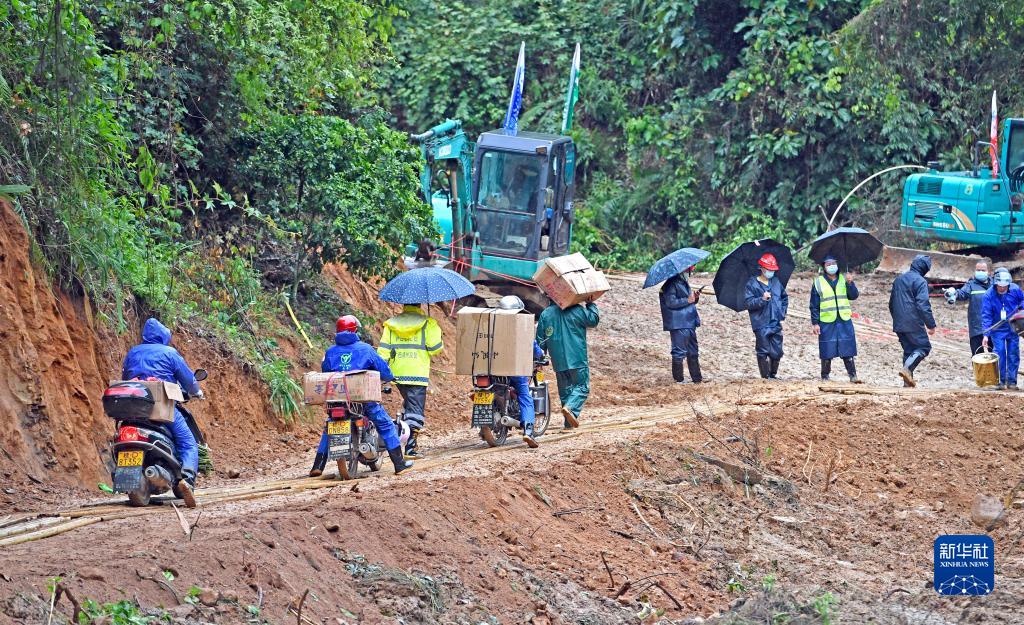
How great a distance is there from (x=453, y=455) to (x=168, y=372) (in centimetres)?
317

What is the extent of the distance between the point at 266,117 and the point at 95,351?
470 centimetres

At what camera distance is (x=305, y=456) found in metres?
13.4

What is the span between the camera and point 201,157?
15.6m


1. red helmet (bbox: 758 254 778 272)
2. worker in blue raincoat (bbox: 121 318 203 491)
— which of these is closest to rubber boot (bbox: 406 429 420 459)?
worker in blue raincoat (bbox: 121 318 203 491)

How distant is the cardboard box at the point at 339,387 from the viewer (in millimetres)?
10828

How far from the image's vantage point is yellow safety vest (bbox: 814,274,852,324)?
54.8ft

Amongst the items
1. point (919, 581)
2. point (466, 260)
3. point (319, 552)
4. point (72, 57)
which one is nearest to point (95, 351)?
point (72, 57)

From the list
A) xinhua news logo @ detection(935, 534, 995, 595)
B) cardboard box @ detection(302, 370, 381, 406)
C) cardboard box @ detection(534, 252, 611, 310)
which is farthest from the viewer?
cardboard box @ detection(534, 252, 611, 310)

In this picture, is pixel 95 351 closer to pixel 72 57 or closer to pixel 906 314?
pixel 72 57

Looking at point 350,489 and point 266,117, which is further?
point 266,117

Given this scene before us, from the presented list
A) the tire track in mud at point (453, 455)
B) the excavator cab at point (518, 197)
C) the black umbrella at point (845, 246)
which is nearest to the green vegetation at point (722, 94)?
the excavator cab at point (518, 197)

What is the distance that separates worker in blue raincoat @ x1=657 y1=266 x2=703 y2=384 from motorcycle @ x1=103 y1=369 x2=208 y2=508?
7916 mm

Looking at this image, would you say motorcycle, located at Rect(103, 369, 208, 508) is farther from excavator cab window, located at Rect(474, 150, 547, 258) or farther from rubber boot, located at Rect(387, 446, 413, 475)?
excavator cab window, located at Rect(474, 150, 547, 258)

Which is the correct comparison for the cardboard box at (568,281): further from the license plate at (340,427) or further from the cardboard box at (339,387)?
the license plate at (340,427)
